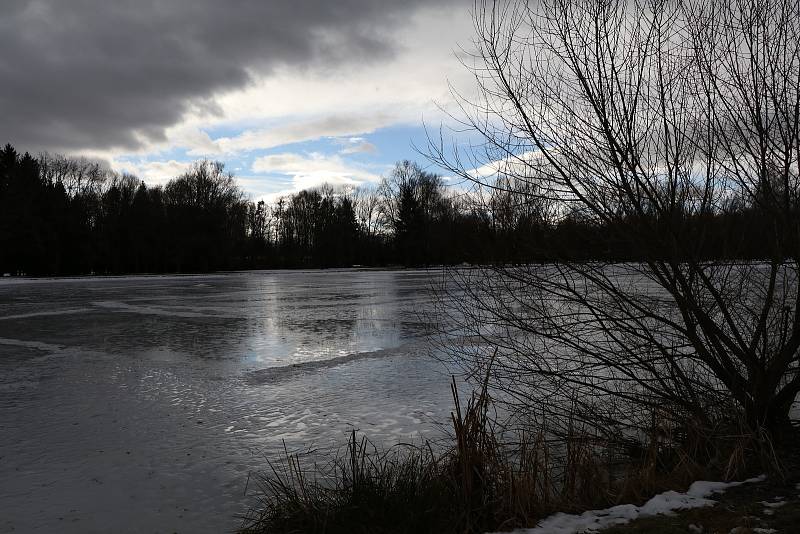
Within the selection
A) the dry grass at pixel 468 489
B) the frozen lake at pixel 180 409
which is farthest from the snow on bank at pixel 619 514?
the frozen lake at pixel 180 409

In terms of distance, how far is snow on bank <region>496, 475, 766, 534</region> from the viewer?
3895 mm

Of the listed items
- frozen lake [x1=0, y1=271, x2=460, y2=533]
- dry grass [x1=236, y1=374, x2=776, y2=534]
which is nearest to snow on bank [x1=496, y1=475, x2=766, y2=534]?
dry grass [x1=236, y1=374, x2=776, y2=534]

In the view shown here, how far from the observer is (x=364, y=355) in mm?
10820

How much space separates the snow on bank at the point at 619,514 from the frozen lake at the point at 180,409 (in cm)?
224

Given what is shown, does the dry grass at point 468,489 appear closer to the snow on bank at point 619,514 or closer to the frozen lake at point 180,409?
the snow on bank at point 619,514

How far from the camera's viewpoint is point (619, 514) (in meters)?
4.07

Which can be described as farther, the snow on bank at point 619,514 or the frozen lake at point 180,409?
the frozen lake at point 180,409

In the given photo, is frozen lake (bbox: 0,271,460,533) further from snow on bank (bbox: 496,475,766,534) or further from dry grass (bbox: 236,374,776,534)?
snow on bank (bbox: 496,475,766,534)

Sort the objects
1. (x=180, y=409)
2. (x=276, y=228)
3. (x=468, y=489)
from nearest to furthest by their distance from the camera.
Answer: (x=468, y=489), (x=180, y=409), (x=276, y=228)

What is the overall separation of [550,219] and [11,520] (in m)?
4.93

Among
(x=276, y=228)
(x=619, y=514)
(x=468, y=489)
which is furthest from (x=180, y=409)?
(x=276, y=228)

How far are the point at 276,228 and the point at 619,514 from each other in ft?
356

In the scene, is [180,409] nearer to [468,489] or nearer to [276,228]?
[468,489]

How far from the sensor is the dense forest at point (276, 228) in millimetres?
5316
